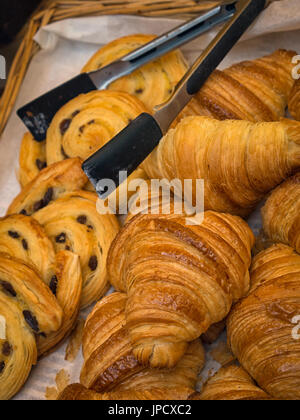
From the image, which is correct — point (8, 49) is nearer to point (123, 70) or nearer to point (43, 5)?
point (43, 5)

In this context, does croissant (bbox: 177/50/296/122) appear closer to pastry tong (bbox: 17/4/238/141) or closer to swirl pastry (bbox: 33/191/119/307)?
pastry tong (bbox: 17/4/238/141)

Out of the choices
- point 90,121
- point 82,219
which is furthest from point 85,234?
point 90,121

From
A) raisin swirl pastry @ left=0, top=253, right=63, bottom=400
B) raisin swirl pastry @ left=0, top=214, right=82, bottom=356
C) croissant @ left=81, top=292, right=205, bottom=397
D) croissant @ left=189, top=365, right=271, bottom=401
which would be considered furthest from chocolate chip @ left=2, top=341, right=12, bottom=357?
croissant @ left=189, top=365, right=271, bottom=401

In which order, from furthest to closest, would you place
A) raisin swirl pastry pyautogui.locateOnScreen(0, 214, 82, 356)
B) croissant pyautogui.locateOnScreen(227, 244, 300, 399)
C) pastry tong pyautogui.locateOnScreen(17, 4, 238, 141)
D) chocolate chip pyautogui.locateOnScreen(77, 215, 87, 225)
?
pastry tong pyautogui.locateOnScreen(17, 4, 238, 141) < chocolate chip pyautogui.locateOnScreen(77, 215, 87, 225) < raisin swirl pastry pyautogui.locateOnScreen(0, 214, 82, 356) < croissant pyautogui.locateOnScreen(227, 244, 300, 399)

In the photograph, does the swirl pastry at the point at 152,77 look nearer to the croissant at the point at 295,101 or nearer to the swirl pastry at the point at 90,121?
the swirl pastry at the point at 90,121

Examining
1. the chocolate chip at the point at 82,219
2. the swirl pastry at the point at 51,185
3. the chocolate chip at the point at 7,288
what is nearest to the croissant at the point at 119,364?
the chocolate chip at the point at 7,288

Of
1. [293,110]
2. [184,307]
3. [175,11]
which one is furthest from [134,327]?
[175,11]

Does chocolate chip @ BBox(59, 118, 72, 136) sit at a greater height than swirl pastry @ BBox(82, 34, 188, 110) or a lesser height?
greater
